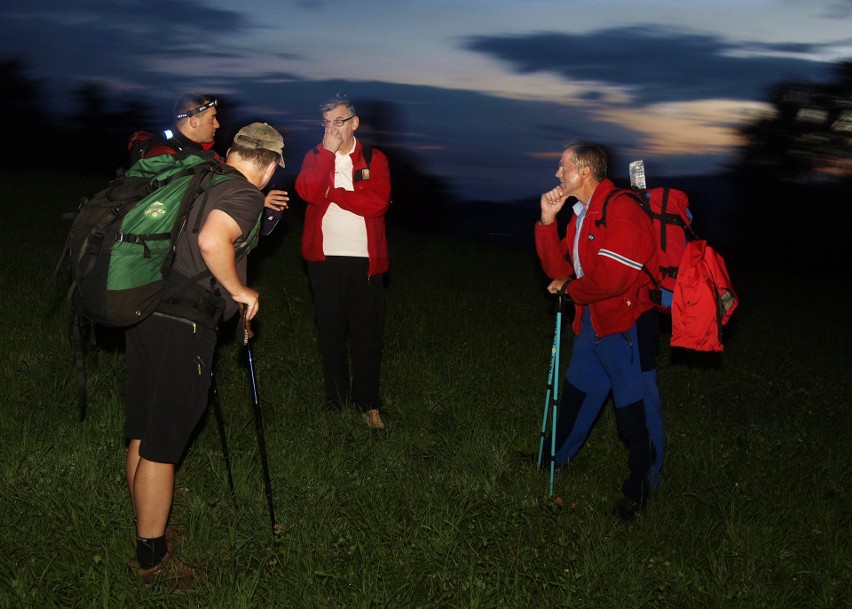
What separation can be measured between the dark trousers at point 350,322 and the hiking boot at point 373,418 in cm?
4

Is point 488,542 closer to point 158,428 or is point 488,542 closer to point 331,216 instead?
point 158,428

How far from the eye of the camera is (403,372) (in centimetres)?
845

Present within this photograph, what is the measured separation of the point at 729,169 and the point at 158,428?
32.5m

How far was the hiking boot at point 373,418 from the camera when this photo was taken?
697 cm

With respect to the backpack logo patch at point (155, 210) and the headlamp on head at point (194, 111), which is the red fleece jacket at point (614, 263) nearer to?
the headlamp on head at point (194, 111)

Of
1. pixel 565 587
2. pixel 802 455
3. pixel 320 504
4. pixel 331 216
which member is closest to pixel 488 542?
pixel 565 587

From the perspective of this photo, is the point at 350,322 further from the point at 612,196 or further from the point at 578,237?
the point at 612,196

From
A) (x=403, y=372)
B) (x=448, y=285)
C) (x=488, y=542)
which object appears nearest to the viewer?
(x=488, y=542)

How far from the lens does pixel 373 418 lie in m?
7.00

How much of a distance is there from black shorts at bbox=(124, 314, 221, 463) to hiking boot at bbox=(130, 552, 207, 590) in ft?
2.02

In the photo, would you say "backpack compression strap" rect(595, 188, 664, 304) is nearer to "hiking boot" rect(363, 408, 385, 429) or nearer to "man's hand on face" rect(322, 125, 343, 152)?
"man's hand on face" rect(322, 125, 343, 152)

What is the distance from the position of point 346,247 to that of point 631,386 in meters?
2.42

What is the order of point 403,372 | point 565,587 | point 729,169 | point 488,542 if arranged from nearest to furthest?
point 565,587
point 488,542
point 403,372
point 729,169

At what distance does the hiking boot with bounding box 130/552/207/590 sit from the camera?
4.35 meters
